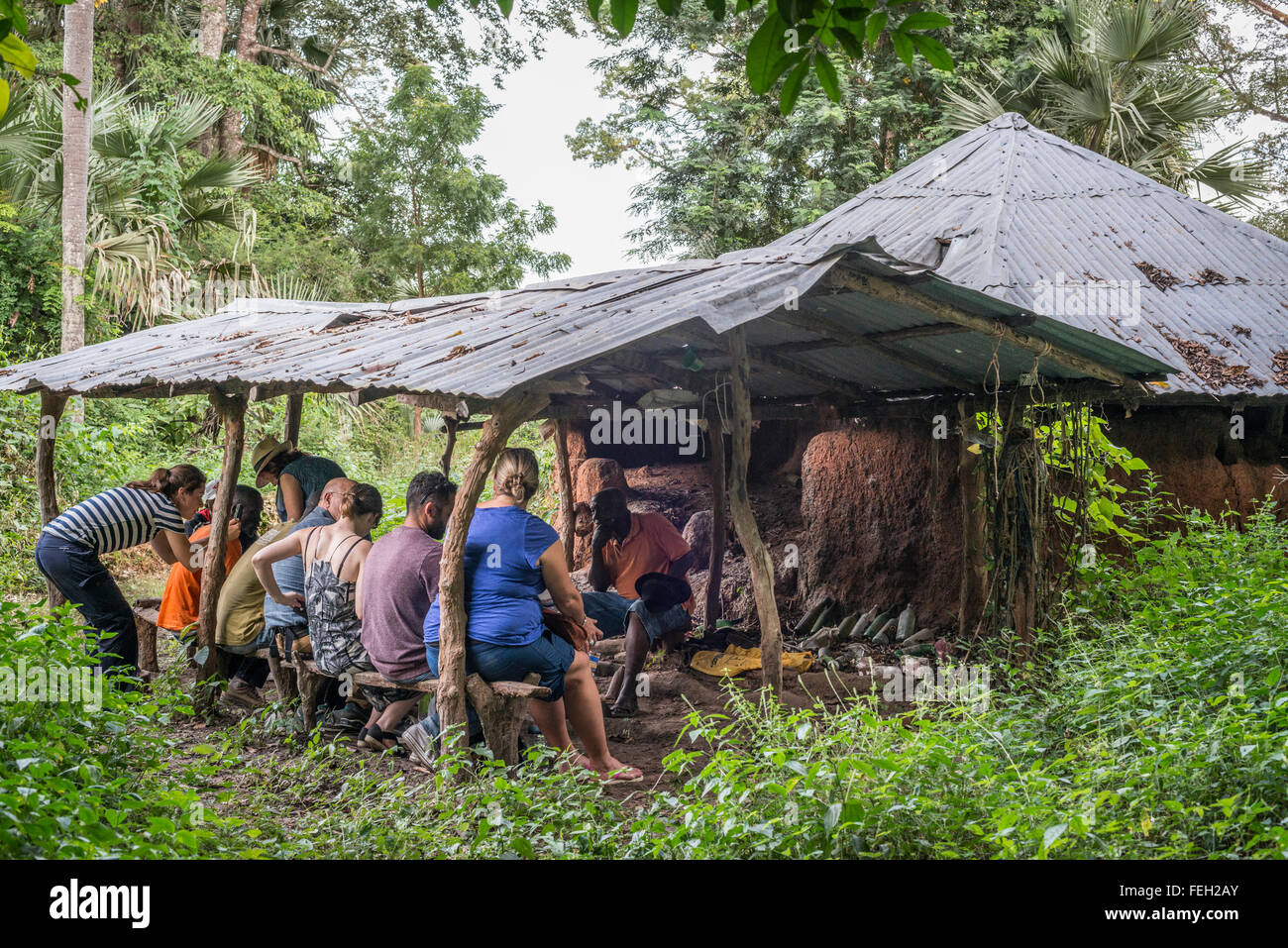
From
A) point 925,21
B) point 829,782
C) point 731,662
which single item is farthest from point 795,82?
point 731,662

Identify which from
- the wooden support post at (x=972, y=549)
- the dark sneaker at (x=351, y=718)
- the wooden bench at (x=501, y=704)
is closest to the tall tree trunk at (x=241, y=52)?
the dark sneaker at (x=351, y=718)

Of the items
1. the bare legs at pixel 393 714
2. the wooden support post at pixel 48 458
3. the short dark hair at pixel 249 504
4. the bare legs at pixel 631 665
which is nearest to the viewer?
the bare legs at pixel 393 714

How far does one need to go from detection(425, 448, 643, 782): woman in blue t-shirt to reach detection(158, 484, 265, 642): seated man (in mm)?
2624

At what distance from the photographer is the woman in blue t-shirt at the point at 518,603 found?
17.7 ft

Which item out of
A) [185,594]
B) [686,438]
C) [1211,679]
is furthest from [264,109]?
[1211,679]

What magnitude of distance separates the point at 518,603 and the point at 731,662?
10.6 feet

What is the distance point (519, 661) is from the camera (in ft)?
17.7

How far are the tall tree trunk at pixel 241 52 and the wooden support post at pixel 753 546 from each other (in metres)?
15.7

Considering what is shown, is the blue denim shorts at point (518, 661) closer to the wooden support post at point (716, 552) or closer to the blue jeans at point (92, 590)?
the blue jeans at point (92, 590)

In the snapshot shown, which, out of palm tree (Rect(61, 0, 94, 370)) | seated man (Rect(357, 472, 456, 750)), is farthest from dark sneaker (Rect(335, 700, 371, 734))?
palm tree (Rect(61, 0, 94, 370))

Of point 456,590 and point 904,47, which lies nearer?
point 904,47

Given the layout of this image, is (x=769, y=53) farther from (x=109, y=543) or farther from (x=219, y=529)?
(x=109, y=543)

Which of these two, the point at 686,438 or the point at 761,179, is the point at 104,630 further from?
the point at 761,179

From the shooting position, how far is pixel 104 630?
277 inches
